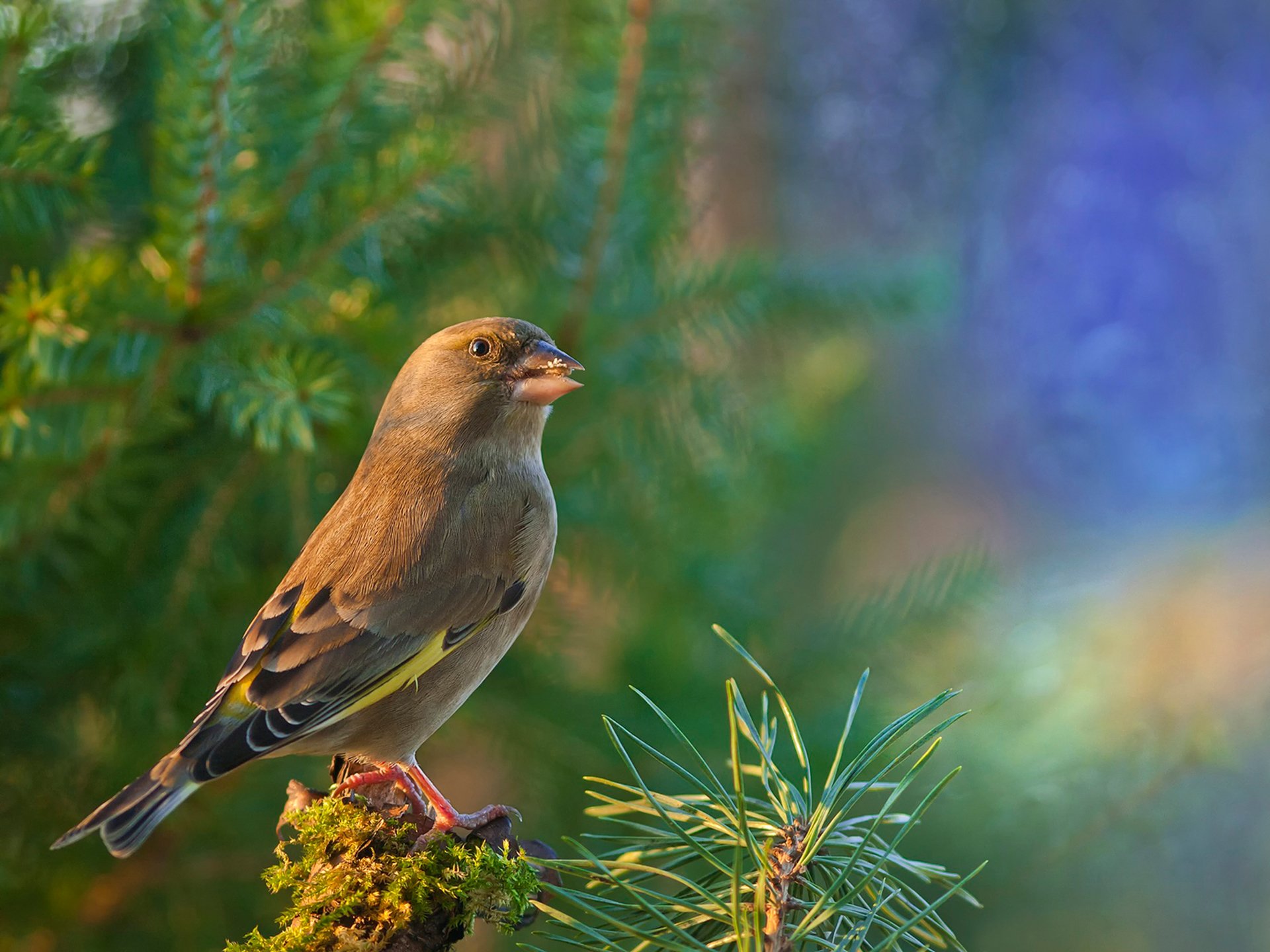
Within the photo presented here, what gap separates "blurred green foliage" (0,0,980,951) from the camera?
0.86 meters

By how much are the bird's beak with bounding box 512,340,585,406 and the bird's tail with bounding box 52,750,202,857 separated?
1.42 feet

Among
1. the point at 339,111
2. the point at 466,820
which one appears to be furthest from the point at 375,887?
the point at 339,111

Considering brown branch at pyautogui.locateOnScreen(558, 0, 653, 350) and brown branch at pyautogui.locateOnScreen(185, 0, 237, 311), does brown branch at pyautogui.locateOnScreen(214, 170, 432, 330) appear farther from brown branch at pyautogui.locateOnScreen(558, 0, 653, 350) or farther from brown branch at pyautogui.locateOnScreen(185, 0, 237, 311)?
brown branch at pyautogui.locateOnScreen(558, 0, 653, 350)

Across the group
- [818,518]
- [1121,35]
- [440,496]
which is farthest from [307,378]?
[1121,35]

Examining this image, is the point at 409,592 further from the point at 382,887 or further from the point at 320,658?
the point at 382,887

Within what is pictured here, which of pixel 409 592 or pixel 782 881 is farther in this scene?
pixel 409 592

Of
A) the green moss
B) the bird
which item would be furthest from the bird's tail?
the green moss

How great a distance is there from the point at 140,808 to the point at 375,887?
0.20 meters

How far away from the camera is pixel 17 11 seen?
871 millimetres

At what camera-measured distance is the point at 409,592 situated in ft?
2.96

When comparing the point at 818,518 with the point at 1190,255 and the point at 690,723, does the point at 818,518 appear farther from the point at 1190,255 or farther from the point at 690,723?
the point at 690,723

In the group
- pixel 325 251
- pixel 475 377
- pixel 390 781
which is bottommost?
pixel 390 781

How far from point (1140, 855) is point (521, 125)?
2.19 m

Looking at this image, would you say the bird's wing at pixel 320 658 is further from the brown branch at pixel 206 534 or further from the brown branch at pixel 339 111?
the brown branch at pixel 339 111
